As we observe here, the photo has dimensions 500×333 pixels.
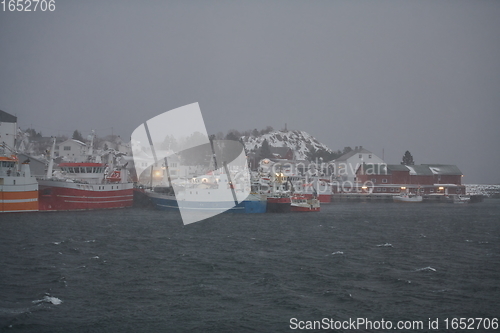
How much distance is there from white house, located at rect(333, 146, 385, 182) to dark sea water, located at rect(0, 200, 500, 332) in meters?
46.0

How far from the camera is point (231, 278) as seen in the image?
14.6 metres

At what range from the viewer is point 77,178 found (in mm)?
40188

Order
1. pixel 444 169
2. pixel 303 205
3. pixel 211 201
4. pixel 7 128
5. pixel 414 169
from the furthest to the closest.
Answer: pixel 444 169
pixel 414 169
pixel 7 128
pixel 303 205
pixel 211 201

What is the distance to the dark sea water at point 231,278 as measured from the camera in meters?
10.9

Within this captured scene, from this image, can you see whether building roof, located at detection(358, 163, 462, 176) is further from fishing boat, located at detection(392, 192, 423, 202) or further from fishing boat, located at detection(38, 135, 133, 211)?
fishing boat, located at detection(38, 135, 133, 211)

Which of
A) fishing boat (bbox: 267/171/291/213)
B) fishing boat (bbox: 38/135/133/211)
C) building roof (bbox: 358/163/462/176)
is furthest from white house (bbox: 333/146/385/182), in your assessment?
fishing boat (bbox: 38/135/133/211)

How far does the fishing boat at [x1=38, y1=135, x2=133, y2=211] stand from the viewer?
117 ft

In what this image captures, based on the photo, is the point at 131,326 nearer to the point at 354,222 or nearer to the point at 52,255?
the point at 52,255

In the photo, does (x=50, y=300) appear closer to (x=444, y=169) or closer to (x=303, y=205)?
(x=303, y=205)

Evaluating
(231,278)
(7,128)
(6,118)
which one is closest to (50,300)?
(231,278)

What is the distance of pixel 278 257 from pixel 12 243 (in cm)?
1176

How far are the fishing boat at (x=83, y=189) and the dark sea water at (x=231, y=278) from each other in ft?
31.7

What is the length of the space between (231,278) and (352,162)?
6062 cm

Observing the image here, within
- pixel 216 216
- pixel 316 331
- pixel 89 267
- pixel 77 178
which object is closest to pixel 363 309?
pixel 316 331
